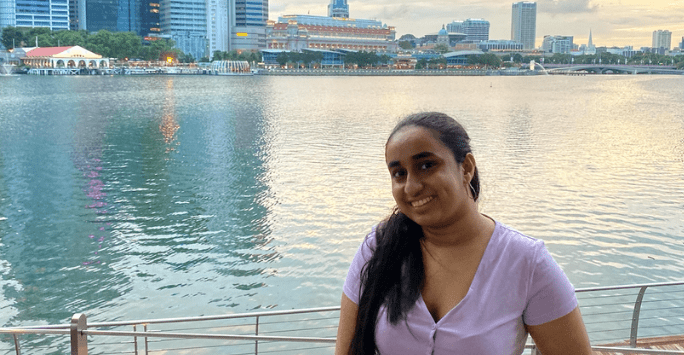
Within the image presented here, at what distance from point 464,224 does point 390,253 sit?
0.20 metres

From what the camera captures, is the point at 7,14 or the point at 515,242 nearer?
the point at 515,242

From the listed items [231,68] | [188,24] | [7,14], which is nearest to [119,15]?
[188,24]

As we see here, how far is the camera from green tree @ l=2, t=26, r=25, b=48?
484 ft

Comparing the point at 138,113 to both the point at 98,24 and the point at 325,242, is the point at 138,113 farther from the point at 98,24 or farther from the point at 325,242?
the point at 98,24

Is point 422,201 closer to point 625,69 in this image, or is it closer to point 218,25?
point 218,25

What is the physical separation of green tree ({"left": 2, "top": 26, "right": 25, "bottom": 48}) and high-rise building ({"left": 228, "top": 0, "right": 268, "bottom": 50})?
52970mm

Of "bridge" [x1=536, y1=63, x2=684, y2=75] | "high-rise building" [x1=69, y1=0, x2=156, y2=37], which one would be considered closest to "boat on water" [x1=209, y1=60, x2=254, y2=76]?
"high-rise building" [x1=69, y1=0, x2=156, y2=37]

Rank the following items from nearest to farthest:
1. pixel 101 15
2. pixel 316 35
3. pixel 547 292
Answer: pixel 547 292 → pixel 101 15 → pixel 316 35

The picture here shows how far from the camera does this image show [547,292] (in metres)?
1.53

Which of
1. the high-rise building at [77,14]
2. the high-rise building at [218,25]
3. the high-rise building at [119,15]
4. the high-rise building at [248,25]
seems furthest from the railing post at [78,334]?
the high-rise building at [77,14]

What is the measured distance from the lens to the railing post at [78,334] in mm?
2760

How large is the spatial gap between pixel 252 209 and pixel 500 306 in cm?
1763

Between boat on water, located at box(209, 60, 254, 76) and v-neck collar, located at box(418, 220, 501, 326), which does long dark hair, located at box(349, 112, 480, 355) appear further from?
boat on water, located at box(209, 60, 254, 76)

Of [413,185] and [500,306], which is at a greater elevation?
[413,185]
